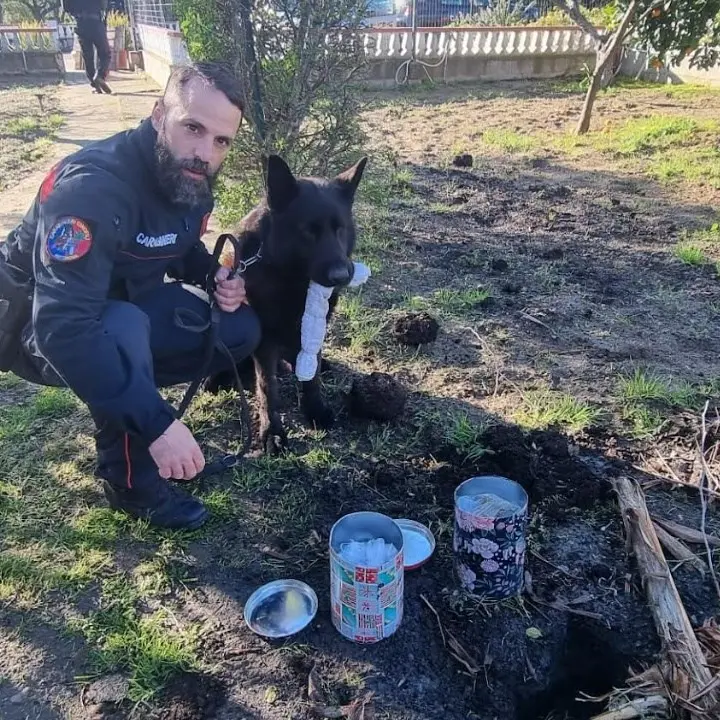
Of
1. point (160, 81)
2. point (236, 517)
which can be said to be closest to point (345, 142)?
point (236, 517)

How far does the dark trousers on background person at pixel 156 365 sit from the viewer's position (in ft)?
7.48

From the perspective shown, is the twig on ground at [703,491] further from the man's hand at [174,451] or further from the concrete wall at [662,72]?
the concrete wall at [662,72]

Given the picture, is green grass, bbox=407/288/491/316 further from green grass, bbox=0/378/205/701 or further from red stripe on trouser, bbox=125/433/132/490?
red stripe on trouser, bbox=125/433/132/490

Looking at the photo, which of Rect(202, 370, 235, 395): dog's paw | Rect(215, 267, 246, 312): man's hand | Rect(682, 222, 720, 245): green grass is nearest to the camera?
Rect(215, 267, 246, 312): man's hand

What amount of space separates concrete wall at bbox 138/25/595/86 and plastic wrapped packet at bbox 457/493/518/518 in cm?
1106

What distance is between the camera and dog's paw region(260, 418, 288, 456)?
9.48 feet

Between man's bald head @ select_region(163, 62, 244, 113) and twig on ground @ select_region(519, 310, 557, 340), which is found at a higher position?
man's bald head @ select_region(163, 62, 244, 113)

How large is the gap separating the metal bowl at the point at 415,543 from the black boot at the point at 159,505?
0.74m

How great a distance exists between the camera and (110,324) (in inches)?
82.5

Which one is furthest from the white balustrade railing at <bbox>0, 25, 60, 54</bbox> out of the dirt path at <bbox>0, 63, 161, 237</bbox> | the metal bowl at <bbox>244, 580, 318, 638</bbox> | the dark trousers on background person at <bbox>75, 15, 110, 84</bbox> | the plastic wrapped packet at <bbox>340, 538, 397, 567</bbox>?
the plastic wrapped packet at <bbox>340, 538, 397, 567</bbox>

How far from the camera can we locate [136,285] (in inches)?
97.7

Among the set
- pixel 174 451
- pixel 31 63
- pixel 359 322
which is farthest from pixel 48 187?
pixel 31 63

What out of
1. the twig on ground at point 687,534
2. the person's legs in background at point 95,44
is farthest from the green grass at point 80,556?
the person's legs in background at point 95,44

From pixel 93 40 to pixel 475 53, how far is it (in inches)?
268
